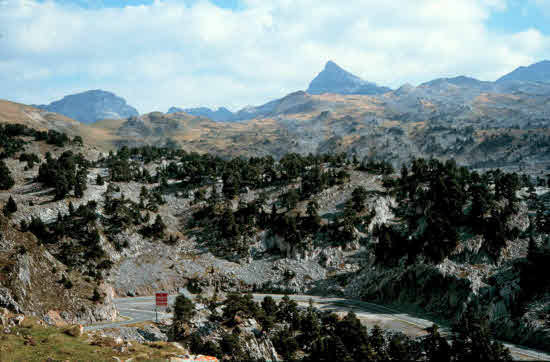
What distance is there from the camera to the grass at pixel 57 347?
36.5m

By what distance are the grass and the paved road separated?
22007 millimetres

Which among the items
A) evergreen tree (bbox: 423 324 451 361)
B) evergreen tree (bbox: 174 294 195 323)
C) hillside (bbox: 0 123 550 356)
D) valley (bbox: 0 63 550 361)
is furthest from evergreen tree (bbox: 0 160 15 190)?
evergreen tree (bbox: 423 324 451 361)

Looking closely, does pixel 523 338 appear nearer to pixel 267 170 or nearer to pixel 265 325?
pixel 265 325

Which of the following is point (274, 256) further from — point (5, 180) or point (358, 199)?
point (5, 180)

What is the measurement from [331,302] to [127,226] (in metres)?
68.4

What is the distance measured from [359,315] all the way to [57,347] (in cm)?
6516

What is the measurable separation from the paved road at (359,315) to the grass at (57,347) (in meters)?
22.0

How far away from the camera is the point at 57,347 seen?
3978 centimetres

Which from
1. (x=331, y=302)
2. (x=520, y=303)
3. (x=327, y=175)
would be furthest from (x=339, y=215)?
(x=520, y=303)

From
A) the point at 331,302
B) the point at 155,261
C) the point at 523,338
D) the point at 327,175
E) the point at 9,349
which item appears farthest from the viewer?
the point at 327,175

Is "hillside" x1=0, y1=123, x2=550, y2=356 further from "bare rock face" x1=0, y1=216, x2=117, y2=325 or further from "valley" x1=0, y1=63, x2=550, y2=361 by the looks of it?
"valley" x1=0, y1=63, x2=550, y2=361

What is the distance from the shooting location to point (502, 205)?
110m

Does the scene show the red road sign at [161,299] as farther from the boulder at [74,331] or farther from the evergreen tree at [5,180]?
the evergreen tree at [5,180]

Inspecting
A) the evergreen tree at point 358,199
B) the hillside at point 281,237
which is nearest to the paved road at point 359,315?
the hillside at point 281,237
